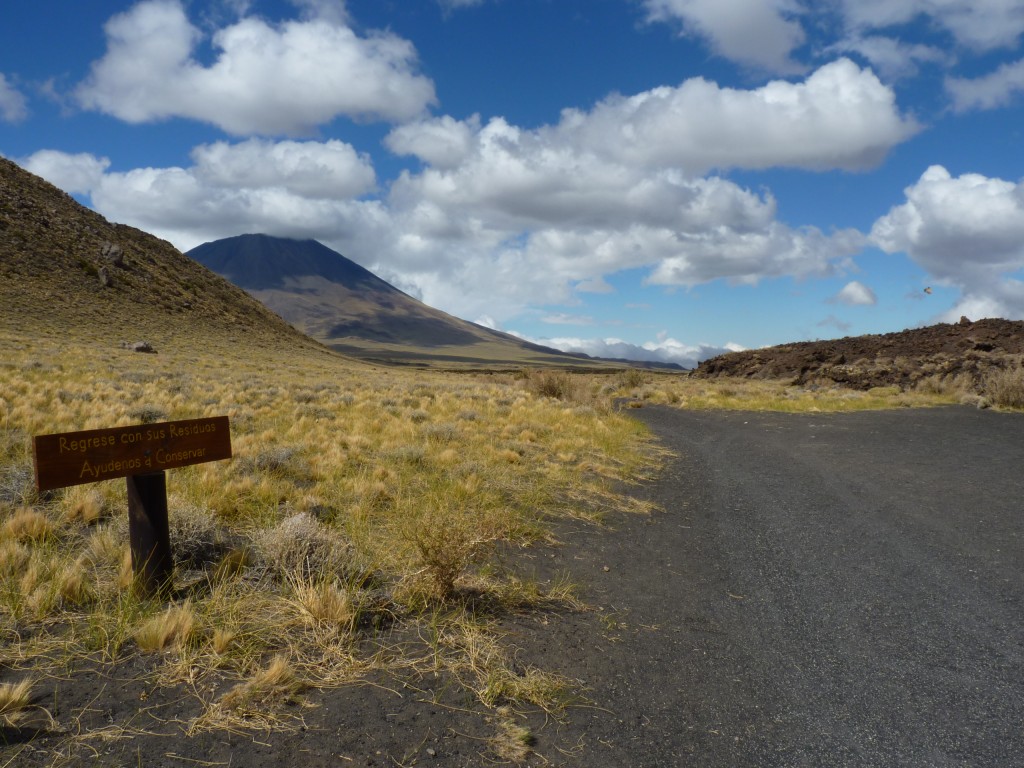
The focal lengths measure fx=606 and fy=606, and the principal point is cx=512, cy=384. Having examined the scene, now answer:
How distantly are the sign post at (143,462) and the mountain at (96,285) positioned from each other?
122 feet

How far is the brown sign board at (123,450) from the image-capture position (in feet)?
12.1

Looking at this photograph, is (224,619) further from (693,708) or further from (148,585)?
(693,708)

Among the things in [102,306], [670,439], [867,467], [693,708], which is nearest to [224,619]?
[693,708]

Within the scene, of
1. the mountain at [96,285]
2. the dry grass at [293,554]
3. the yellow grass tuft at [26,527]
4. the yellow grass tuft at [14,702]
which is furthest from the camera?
the mountain at [96,285]

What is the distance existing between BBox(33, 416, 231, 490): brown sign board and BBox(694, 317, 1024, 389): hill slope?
29.1m

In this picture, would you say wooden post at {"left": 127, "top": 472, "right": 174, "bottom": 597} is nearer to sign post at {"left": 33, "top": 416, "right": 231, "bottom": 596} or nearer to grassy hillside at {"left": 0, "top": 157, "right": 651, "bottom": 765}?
sign post at {"left": 33, "top": 416, "right": 231, "bottom": 596}

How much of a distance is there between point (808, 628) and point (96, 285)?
57.1 m

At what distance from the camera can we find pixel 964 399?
21.5m

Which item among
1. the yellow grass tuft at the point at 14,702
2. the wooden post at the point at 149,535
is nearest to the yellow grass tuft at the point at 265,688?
the yellow grass tuft at the point at 14,702

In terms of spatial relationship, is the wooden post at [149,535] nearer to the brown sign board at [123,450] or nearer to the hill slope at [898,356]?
the brown sign board at [123,450]

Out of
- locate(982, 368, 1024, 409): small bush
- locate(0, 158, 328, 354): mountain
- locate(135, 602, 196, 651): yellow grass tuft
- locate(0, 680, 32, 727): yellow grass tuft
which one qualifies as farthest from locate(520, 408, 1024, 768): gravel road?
locate(0, 158, 328, 354): mountain

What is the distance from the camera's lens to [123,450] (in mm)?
3965

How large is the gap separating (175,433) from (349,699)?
221 centimetres

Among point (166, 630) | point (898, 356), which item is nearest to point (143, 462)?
point (166, 630)
